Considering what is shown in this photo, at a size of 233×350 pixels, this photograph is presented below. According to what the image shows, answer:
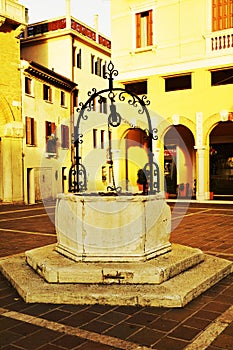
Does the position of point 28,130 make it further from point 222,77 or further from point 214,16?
point 214,16

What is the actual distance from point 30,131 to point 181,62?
9181 millimetres

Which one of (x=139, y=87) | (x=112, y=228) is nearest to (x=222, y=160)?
(x=139, y=87)

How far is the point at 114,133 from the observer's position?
1973 cm

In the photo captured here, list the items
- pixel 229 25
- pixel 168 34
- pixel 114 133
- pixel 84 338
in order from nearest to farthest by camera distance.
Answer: pixel 84 338 → pixel 229 25 → pixel 168 34 → pixel 114 133

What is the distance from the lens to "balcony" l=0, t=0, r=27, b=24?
64.4 feet

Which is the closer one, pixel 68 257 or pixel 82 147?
pixel 68 257

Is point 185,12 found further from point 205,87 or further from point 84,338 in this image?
point 84,338

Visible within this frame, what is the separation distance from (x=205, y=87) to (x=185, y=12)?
11.5 ft

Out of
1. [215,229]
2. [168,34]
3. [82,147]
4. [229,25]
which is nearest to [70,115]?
[82,147]

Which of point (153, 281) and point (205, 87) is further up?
point (205, 87)

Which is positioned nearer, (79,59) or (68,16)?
(68,16)

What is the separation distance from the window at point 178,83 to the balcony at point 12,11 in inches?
341

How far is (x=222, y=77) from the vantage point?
17188mm

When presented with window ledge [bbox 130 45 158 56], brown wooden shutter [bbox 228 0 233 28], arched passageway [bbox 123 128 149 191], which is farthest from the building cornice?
brown wooden shutter [bbox 228 0 233 28]
